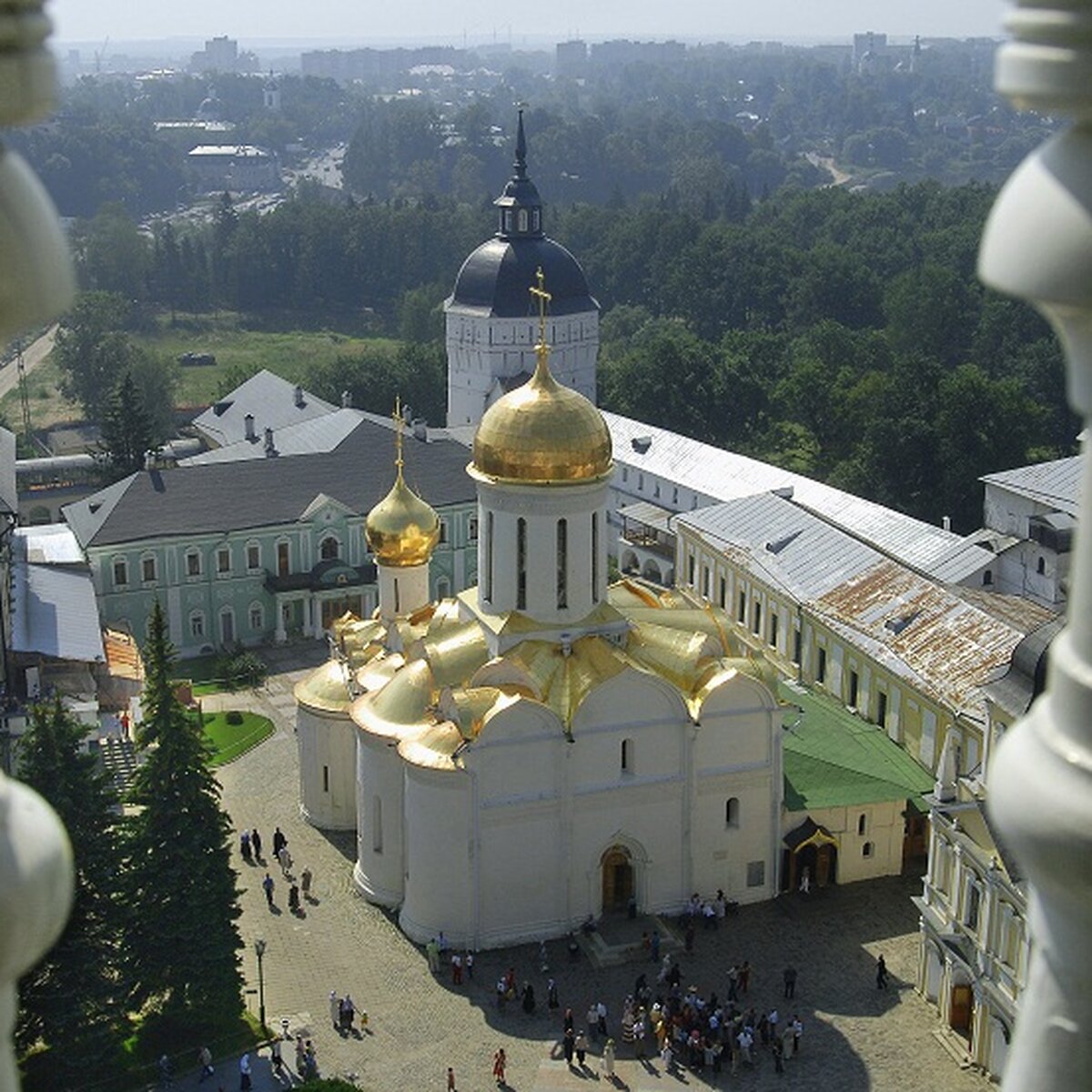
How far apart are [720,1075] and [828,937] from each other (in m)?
4.09

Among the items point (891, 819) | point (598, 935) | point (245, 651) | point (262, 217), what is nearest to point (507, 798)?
point (598, 935)

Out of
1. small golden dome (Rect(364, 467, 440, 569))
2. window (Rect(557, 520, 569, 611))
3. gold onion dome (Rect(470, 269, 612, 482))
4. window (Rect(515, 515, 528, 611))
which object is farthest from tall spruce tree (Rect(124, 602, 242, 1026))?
small golden dome (Rect(364, 467, 440, 569))

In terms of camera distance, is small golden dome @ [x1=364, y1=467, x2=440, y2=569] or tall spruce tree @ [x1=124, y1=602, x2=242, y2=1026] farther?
small golden dome @ [x1=364, y1=467, x2=440, y2=569]

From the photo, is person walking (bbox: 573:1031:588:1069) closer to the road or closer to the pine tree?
the pine tree

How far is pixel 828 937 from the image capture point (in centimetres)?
2627

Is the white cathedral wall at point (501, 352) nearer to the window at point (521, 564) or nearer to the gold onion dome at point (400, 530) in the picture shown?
the gold onion dome at point (400, 530)

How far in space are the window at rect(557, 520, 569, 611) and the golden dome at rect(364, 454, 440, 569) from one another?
5269 mm

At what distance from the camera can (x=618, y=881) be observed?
88.3 ft

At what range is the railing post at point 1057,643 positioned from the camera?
254 cm

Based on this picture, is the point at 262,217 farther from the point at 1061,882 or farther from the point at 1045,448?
the point at 1061,882

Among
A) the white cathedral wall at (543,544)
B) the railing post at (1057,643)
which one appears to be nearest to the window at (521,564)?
the white cathedral wall at (543,544)

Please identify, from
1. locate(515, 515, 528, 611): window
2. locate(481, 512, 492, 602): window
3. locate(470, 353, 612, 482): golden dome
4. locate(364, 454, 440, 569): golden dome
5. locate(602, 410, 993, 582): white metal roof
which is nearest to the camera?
locate(470, 353, 612, 482): golden dome

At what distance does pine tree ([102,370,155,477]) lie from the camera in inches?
1997

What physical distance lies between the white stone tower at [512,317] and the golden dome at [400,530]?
23.1 m
